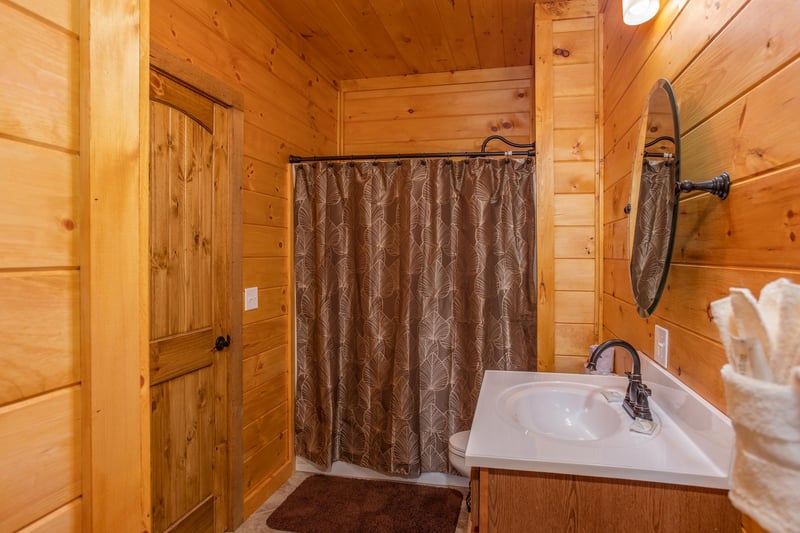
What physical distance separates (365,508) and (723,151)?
7.21 ft

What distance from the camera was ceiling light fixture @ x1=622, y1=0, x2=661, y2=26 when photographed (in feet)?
4.33

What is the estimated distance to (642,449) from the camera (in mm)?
1013

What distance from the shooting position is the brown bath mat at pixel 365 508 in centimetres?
208

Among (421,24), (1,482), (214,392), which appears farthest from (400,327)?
(1,482)

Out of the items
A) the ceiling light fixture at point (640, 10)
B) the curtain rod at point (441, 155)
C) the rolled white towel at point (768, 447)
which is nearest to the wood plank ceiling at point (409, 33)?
the curtain rod at point (441, 155)

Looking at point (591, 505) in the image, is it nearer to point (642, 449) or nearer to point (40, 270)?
point (642, 449)

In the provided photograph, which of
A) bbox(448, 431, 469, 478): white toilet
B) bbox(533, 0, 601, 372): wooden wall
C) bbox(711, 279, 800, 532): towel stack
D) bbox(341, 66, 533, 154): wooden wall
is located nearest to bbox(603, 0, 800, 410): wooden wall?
bbox(711, 279, 800, 532): towel stack

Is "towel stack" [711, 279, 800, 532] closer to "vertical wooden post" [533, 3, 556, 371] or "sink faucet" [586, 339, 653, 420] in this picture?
"sink faucet" [586, 339, 653, 420]

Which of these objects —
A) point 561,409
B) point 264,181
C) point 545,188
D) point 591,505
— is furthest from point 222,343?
point 545,188

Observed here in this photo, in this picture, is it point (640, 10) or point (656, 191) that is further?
point (640, 10)

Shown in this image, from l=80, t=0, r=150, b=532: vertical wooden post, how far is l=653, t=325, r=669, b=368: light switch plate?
1349 mm

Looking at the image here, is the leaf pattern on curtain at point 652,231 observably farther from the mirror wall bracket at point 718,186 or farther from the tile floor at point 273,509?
the tile floor at point 273,509

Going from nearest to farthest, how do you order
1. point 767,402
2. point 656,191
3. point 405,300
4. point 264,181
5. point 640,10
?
point 767,402, point 656,191, point 640,10, point 264,181, point 405,300

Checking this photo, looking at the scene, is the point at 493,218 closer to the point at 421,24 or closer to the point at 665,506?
the point at 421,24
